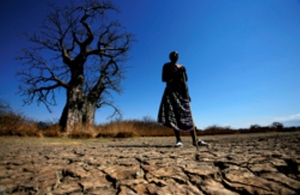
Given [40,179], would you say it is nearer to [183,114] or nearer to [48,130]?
[183,114]

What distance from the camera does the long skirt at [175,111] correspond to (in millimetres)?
3139

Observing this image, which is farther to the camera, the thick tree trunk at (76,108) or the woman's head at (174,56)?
the thick tree trunk at (76,108)

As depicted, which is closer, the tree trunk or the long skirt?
the long skirt

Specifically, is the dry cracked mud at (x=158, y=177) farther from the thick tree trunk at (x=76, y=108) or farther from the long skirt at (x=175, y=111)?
the thick tree trunk at (x=76, y=108)

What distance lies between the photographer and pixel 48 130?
747 centimetres

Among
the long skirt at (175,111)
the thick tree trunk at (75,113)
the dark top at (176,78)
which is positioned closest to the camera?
the long skirt at (175,111)

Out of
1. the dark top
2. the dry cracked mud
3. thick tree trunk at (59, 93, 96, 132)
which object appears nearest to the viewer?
the dry cracked mud

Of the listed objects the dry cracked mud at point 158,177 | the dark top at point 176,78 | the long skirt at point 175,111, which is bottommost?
the dry cracked mud at point 158,177

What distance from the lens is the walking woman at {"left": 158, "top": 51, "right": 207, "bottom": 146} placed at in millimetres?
3146

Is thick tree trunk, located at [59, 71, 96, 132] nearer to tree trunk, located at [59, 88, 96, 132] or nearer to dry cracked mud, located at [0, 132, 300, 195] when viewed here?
tree trunk, located at [59, 88, 96, 132]

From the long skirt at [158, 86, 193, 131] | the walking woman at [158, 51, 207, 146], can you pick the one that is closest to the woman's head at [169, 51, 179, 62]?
the walking woman at [158, 51, 207, 146]

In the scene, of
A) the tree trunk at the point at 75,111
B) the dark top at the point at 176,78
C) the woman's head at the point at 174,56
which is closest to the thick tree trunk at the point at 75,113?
the tree trunk at the point at 75,111

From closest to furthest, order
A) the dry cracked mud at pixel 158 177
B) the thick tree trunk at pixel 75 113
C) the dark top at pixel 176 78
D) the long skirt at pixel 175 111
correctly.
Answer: the dry cracked mud at pixel 158 177, the long skirt at pixel 175 111, the dark top at pixel 176 78, the thick tree trunk at pixel 75 113

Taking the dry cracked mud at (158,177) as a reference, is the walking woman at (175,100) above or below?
above
